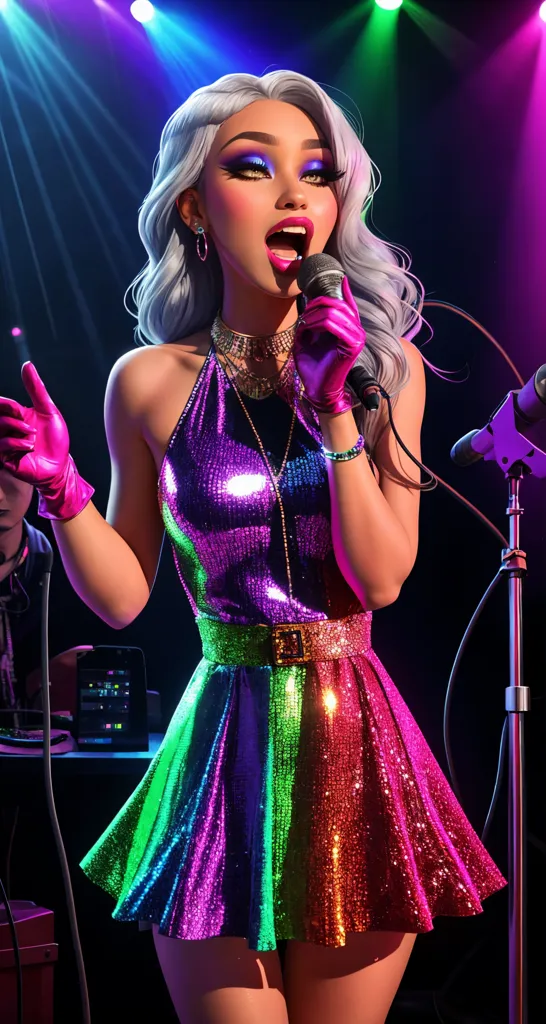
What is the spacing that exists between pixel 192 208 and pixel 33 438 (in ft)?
1.54

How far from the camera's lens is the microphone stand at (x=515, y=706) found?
143 cm

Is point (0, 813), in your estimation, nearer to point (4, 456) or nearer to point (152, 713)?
point (152, 713)

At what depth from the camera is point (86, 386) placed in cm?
291

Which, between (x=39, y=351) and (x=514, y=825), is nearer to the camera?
(x=514, y=825)

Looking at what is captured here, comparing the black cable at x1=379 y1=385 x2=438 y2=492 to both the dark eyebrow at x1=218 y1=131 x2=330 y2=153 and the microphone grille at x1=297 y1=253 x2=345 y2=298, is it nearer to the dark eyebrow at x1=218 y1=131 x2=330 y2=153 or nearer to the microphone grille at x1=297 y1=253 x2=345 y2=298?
the microphone grille at x1=297 y1=253 x2=345 y2=298

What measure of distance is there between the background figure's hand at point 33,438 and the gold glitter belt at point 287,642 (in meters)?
0.29

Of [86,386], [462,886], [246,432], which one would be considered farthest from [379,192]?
[462,886]

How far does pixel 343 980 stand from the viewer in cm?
114

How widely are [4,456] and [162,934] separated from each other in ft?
1.87

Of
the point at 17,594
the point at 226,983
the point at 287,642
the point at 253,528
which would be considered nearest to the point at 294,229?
the point at 253,528

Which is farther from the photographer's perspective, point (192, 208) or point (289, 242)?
point (192, 208)

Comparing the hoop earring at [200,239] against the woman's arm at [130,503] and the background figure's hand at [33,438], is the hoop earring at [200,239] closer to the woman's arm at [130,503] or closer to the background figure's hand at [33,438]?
the woman's arm at [130,503]

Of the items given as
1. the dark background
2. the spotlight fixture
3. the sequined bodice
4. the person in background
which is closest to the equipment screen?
the dark background

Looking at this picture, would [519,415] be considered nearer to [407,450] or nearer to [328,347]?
[407,450]
